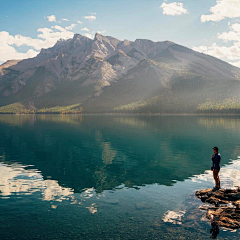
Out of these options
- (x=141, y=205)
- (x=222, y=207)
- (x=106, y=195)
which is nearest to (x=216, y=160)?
(x=222, y=207)

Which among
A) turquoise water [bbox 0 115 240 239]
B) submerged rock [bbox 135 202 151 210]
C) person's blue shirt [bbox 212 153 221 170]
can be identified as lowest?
turquoise water [bbox 0 115 240 239]

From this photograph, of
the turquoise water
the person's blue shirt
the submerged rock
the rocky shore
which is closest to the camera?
the turquoise water

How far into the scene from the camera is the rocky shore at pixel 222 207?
20.1 metres

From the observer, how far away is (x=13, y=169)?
1566 inches

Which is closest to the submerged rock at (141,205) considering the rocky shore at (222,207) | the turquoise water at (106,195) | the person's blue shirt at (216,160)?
the turquoise water at (106,195)

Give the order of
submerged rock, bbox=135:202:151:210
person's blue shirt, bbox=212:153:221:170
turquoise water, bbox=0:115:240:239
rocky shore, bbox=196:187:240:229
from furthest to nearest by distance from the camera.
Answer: person's blue shirt, bbox=212:153:221:170 → submerged rock, bbox=135:202:151:210 → rocky shore, bbox=196:187:240:229 → turquoise water, bbox=0:115:240:239

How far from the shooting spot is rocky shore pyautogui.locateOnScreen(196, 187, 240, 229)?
20106 millimetres

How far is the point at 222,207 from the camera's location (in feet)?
74.0

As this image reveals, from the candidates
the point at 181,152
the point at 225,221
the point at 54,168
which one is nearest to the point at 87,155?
the point at 54,168

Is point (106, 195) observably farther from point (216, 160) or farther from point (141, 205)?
point (216, 160)

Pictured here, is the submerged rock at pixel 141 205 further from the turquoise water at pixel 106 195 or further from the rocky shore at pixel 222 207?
the rocky shore at pixel 222 207

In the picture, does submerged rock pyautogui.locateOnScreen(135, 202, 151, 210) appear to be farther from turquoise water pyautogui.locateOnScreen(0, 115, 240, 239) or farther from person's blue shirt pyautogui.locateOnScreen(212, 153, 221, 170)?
person's blue shirt pyautogui.locateOnScreen(212, 153, 221, 170)

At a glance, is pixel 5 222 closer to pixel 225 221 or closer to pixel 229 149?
pixel 225 221

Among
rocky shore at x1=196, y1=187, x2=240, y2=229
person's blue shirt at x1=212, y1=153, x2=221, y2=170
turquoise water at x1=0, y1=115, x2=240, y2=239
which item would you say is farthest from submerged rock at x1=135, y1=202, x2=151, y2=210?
person's blue shirt at x1=212, y1=153, x2=221, y2=170
